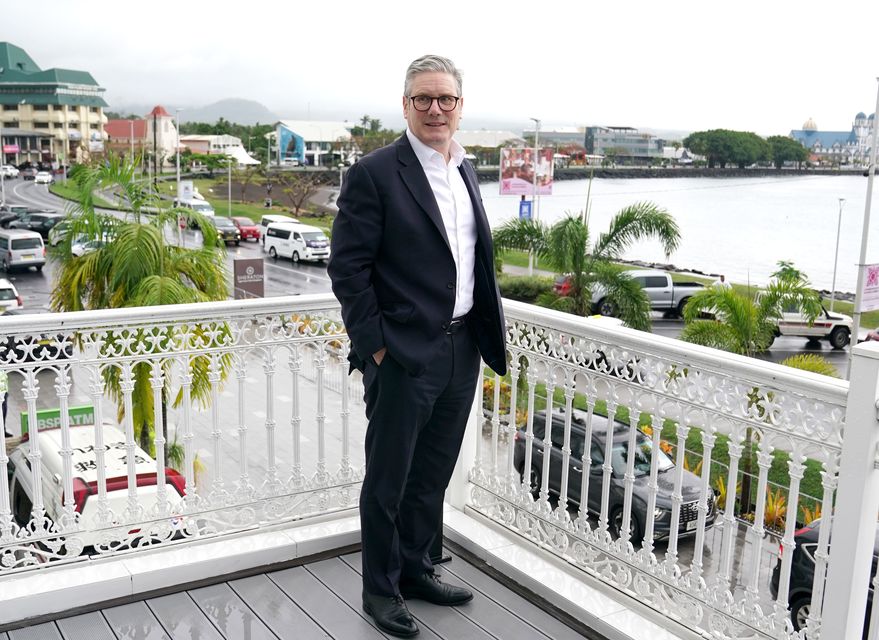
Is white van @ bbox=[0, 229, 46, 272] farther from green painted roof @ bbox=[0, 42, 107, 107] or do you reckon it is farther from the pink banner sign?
green painted roof @ bbox=[0, 42, 107, 107]

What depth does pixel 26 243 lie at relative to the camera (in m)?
29.5

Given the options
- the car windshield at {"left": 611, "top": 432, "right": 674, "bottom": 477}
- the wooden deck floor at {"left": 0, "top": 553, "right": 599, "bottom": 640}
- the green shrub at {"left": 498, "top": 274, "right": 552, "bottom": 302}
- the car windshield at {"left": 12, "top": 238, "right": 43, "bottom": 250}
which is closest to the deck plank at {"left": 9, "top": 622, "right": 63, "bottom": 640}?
the wooden deck floor at {"left": 0, "top": 553, "right": 599, "bottom": 640}

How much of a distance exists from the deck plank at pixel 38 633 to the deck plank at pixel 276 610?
1.76ft

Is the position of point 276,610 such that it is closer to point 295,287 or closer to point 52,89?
point 295,287

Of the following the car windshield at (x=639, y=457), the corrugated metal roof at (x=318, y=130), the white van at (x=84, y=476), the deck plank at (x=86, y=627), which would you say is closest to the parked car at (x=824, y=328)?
the car windshield at (x=639, y=457)

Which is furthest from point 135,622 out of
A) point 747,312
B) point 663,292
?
point 663,292

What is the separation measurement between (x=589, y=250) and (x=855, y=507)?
12024mm

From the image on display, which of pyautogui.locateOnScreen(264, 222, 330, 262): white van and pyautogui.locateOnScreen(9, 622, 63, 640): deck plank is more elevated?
pyautogui.locateOnScreen(9, 622, 63, 640): deck plank

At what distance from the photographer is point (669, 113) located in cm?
10612

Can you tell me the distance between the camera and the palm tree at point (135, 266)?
684cm

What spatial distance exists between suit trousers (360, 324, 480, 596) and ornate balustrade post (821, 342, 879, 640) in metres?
1.06

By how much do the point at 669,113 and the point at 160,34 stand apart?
276 feet

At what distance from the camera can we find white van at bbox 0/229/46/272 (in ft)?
95.5

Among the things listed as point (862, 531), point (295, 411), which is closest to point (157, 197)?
point (295, 411)
